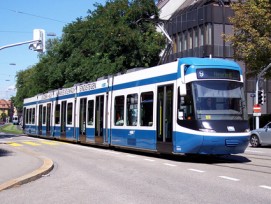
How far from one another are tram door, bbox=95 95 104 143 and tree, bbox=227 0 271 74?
Answer: 11248 mm

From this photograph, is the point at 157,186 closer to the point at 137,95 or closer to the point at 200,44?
the point at 137,95

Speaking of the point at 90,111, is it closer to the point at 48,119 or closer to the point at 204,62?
the point at 48,119

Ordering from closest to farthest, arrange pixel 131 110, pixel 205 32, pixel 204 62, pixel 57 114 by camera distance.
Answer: pixel 204 62, pixel 131 110, pixel 57 114, pixel 205 32

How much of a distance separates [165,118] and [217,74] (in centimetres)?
228

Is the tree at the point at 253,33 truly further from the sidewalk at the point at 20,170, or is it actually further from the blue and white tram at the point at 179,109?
the sidewalk at the point at 20,170

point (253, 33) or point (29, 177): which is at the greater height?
point (253, 33)

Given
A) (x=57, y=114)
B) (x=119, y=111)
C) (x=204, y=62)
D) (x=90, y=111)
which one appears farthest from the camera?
(x=57, y=114)

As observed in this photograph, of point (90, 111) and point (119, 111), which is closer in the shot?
point (119, 111)

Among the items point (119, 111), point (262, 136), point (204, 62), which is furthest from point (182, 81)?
point (262, 136)

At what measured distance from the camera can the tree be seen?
27156 millimetres

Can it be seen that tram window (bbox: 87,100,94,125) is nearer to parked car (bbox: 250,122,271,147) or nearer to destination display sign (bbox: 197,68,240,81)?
parked car (bbox: 250,122,271,147)

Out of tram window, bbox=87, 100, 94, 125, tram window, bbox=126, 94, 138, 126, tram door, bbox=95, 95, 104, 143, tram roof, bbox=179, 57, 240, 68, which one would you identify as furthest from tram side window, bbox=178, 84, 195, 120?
tram window, bbox=87, 100, 94, 125

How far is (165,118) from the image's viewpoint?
1485 centimetres

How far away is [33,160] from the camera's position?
14.6 meters
